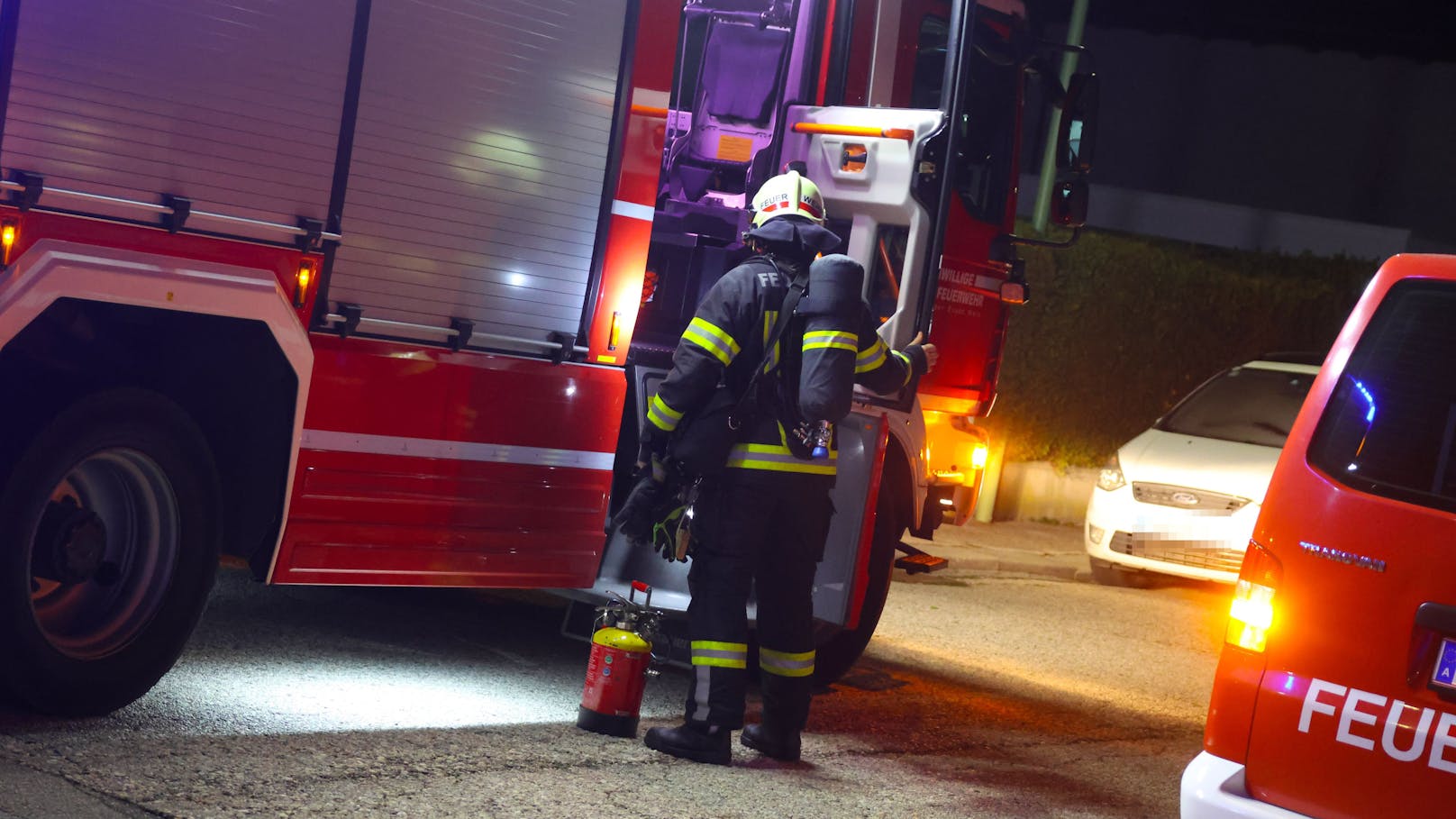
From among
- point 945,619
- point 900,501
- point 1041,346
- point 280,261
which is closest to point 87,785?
point 280,261

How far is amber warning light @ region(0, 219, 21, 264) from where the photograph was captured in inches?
184

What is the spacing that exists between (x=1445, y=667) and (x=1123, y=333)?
1169 centimetres

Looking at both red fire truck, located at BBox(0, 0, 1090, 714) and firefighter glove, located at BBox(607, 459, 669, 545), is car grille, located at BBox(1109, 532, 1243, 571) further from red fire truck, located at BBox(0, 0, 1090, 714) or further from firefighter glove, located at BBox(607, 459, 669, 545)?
firefighter glove, located at BBox(607, 459, 669, 545)

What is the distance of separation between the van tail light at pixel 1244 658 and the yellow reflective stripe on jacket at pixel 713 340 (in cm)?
222

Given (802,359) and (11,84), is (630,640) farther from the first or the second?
(11,84)

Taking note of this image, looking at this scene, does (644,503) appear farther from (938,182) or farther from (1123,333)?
(1123,333)

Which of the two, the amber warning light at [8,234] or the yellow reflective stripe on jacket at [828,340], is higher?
the yellow reflective stripe on jacket at [828,340]

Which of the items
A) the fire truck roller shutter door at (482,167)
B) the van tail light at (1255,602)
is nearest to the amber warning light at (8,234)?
the fire truck roller shutter door at (482,167)

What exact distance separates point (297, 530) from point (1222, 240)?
18928 millimetres

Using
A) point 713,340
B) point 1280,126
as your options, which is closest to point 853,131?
point 713,340

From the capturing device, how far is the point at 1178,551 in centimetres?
1108

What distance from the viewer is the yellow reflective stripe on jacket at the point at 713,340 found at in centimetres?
592

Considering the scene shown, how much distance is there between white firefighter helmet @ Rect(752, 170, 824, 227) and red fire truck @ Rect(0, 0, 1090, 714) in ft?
1.86

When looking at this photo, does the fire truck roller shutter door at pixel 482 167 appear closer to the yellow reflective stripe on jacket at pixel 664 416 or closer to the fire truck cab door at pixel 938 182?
the yellow reflective stripe on jacket at pixel 664 416
